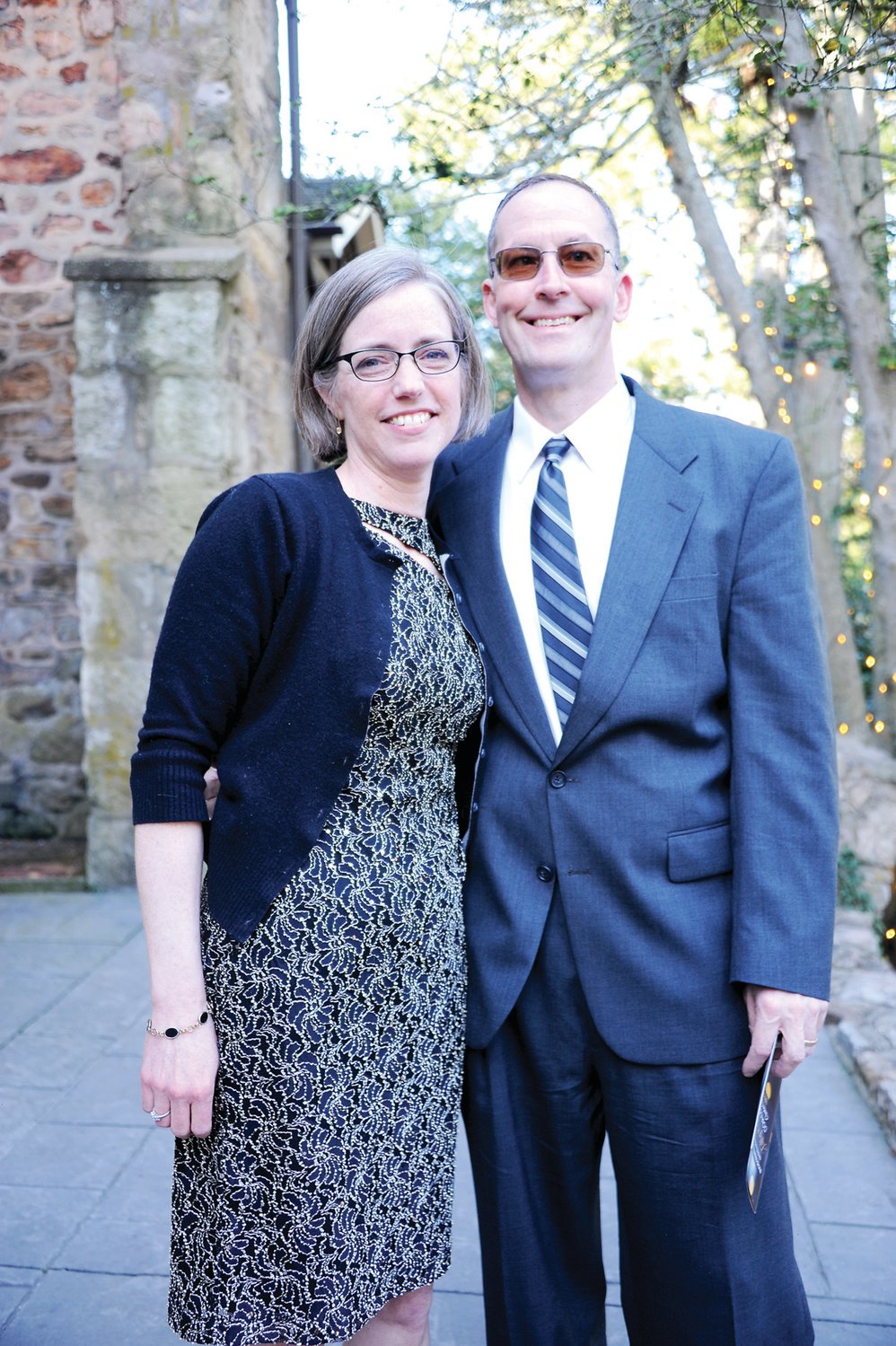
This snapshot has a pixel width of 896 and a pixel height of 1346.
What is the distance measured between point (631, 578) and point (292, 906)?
68 centimetres

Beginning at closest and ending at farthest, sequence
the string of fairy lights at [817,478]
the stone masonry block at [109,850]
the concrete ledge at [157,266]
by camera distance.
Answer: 1. the concrete ledge at [157,266]
2. the stone masonry block at [109,850]
3. the string of fairy lights at [817,478]

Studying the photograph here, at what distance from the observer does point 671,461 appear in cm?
179

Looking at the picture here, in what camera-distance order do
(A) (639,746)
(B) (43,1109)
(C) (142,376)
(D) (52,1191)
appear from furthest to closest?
(C) (142,376)
(B) (43,1109)
(D) (52,1191)
(A) (639,746)

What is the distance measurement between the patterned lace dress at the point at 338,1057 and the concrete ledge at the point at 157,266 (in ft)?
12.6

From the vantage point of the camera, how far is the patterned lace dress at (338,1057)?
5.17 ft

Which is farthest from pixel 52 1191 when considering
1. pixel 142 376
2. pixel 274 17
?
pixel 274 17

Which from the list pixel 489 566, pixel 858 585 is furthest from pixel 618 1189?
pixel 858 585

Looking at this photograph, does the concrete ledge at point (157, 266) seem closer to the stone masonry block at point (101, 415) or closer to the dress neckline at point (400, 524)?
the stone masonry block at point (101, 415)

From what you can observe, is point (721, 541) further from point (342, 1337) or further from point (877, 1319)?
point (877, 1319)

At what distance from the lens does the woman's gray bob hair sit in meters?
1.73

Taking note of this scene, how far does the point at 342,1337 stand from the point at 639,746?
36.6 inches

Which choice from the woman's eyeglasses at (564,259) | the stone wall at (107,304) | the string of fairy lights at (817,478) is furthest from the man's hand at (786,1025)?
the stone wall at (107,304)

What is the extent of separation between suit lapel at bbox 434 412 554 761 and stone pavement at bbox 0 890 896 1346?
102cm

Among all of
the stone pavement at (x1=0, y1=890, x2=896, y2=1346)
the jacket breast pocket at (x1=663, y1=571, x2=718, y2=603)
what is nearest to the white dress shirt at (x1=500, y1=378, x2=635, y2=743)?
the jacket breast pocket at (x1=663, y1=571, x2=718, y2=603)
